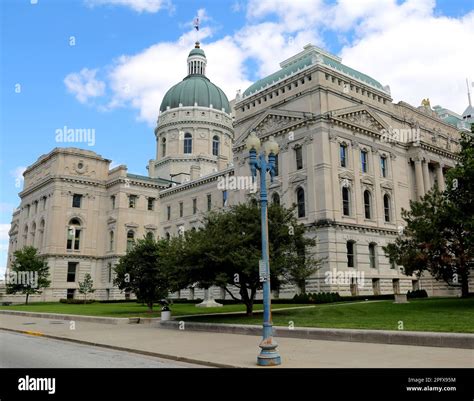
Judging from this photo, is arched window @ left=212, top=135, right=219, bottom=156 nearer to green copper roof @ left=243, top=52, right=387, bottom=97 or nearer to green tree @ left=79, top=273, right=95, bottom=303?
green tree @ left=79, top=273, right=95, bottom=303

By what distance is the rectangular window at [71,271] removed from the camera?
240 ft

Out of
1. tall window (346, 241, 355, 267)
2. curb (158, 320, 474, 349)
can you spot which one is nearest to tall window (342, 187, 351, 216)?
tall window (346, 241, 355, 267)

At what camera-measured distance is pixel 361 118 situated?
49.3 meters

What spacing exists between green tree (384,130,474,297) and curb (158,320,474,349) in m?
13.4

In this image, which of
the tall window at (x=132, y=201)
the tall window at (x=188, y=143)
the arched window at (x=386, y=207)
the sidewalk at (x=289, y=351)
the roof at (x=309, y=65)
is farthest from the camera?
the tall window at (x=188, y=143)

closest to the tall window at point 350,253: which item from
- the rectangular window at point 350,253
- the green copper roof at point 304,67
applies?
the rectangular window at point 350,253

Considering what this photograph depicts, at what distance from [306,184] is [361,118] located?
10178 millimetres

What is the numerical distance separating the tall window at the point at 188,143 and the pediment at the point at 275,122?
39914mm

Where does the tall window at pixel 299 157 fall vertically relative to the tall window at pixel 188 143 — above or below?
below

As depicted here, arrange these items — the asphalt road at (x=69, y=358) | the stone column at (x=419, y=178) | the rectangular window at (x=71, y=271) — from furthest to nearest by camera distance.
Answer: the rectangular window at (x=71, y=271)
the stone column at (x=419, y=178)
the asphalt road at (x=69, y=358)

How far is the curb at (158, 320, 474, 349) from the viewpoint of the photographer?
45.8ft

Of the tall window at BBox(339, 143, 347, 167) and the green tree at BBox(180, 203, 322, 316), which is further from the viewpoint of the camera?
the tall window at BBox(339, 143, 347, 167)

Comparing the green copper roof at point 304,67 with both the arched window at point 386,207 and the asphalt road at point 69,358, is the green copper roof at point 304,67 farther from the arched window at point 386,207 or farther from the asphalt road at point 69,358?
the asphalt road at point 69,358

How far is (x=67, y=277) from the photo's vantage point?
72438mm
